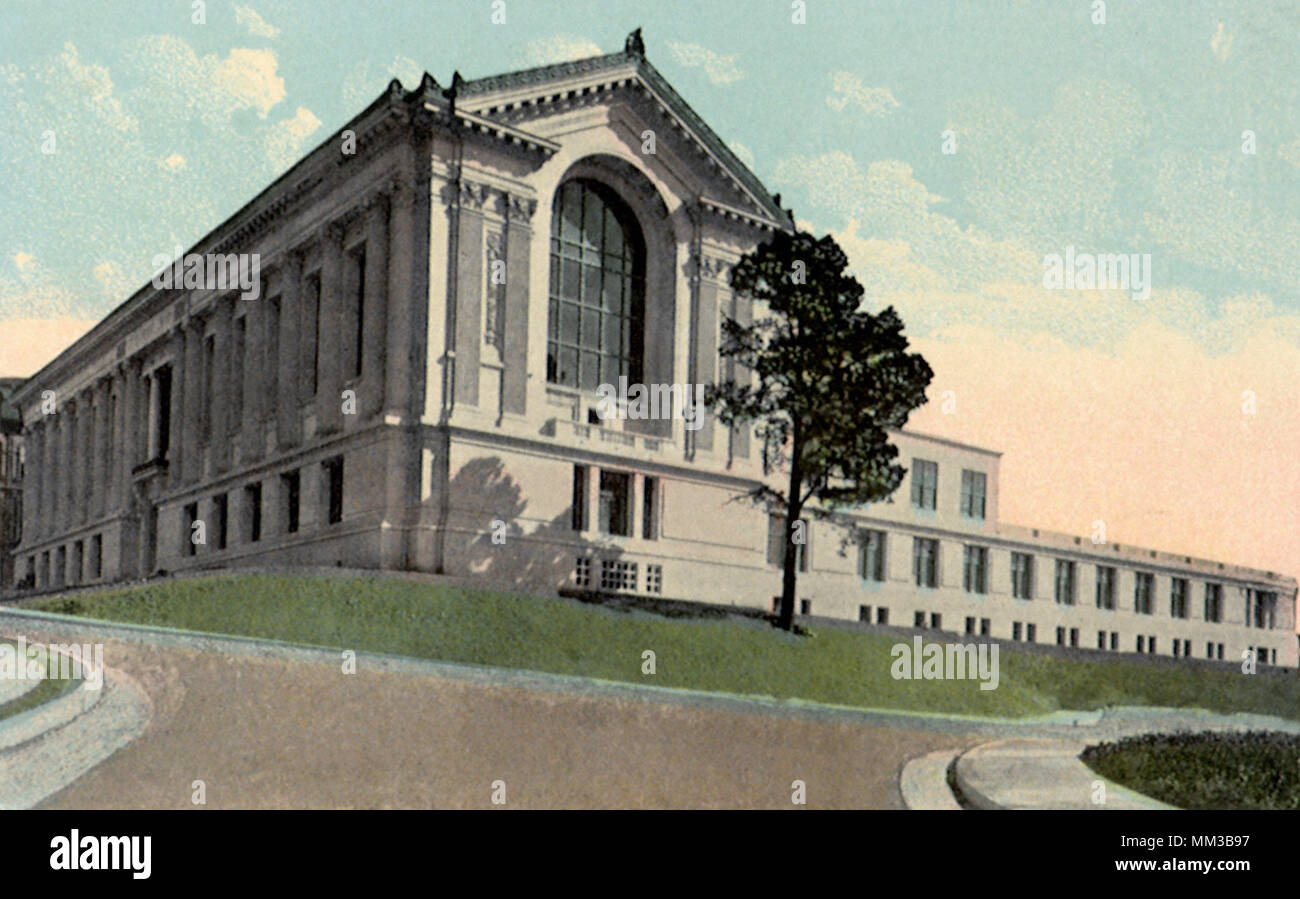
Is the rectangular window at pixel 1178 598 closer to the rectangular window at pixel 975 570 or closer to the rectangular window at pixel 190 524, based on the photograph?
the rectangular window at pixel 975 570

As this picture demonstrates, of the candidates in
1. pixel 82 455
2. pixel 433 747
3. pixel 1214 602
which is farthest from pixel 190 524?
pixel 1214 602

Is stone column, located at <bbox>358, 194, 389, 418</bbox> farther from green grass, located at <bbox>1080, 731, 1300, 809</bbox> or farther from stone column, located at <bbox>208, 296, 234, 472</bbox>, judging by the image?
green grass, located at <bbox>1080, 731, 1300, 809</bbox>

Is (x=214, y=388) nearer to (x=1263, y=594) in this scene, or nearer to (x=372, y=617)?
(x=372, y=617)

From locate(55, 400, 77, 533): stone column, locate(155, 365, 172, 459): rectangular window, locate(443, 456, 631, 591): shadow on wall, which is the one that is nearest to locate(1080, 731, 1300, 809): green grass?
locate(443, 456, 631, 591): shadow on wall

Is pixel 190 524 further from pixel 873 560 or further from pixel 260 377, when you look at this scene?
pixel 873 560

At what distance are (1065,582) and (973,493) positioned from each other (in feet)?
26.7

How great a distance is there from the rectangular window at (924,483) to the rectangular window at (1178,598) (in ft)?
35.7

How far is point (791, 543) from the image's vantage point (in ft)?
111

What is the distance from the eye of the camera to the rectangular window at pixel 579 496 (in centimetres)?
3644

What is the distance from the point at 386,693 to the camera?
70.3 feet
